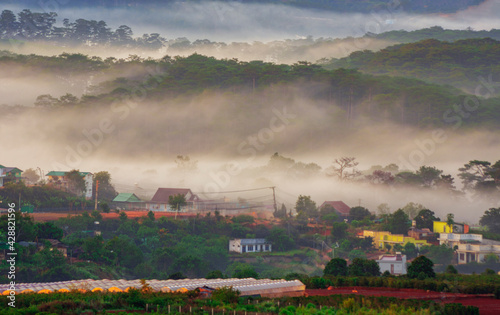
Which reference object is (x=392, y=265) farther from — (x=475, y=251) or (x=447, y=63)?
(x=447, y=63)

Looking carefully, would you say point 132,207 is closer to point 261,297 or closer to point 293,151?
point 293,151

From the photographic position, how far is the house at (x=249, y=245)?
6116cm

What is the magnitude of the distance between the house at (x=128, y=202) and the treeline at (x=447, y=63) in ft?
211

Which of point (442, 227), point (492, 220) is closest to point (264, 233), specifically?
point (442, 227)

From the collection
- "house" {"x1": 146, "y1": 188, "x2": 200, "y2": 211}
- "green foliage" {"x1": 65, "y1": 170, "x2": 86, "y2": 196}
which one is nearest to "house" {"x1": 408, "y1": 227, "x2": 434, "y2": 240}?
"house" {"x1": 146, "y1": 188, "x2": 200, "y2": 211}

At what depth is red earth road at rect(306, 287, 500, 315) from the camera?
88.1 feet

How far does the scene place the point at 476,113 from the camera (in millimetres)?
106562

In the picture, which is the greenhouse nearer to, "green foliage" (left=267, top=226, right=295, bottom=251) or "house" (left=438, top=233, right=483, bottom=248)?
"green foliage" (left=267, top=226, right=295, bottom=251)

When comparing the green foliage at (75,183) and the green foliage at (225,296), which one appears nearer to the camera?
the green foliage at (225,296)

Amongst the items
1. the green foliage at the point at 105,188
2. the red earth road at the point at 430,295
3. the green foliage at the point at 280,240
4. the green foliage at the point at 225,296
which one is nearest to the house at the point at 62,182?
the green foliage at the point at 105,188

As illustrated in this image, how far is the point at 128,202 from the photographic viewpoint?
75.4 metres

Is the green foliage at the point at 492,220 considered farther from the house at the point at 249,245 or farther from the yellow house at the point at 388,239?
the house at the point at 249,245

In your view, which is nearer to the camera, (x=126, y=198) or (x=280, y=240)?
(x=280, y=240)

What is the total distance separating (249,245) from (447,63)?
7730cm
